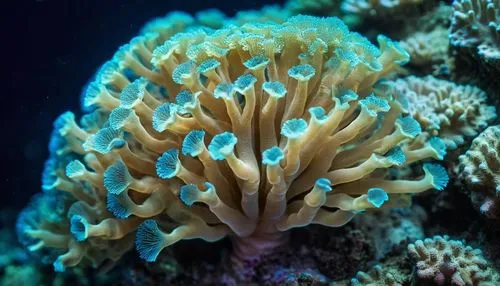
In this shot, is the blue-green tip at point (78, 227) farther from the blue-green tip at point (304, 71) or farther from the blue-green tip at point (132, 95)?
the blue-green tip at point (304, 71)

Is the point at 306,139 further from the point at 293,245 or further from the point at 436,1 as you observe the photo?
the point at 436,1

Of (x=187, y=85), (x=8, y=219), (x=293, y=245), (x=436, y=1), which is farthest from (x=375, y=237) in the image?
(x=8, y=219)

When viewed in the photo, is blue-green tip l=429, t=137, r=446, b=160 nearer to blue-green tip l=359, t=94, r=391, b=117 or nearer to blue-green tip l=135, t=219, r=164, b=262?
blue-green tip l=359, t=94, r=391, b=117

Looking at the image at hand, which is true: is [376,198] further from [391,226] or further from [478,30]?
[478,30]

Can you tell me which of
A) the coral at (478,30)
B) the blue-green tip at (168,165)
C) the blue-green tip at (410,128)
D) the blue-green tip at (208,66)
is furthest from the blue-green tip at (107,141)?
the coral at (478,30)

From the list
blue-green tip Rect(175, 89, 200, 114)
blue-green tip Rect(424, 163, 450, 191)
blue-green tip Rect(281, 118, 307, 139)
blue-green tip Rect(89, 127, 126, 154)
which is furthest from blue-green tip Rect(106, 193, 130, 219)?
blue-green tip Rect(424, 163, 450, 191)

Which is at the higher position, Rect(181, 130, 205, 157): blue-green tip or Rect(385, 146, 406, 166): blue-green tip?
Rect(181, 130, 205, 157): blue-green tip

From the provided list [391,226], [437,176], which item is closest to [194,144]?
[437,176]
